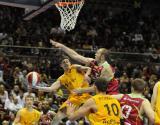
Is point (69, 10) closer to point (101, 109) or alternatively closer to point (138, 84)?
point (138, 84)

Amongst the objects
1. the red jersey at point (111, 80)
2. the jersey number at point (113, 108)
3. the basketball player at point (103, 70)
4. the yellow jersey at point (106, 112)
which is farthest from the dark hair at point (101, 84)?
the red jersey at point (111, 80)

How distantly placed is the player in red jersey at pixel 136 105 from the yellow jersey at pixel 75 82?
10.2 feet

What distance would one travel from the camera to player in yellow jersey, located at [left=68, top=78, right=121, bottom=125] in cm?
695

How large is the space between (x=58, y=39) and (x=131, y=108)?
1461cm

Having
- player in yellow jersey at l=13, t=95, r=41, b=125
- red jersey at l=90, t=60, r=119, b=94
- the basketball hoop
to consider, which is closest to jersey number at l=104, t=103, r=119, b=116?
red jersey at l=90, t=60, r=119, b=94

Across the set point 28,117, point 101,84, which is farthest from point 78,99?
point 101,84

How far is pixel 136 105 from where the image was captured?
7.29 metres

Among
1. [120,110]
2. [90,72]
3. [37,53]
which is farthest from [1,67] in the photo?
[120,110]

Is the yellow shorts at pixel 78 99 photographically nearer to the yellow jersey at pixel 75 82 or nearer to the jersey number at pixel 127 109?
the yellow jersey at pixel 75 82

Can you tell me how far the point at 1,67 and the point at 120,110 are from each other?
1045cm

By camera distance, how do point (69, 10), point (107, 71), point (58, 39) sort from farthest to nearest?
point (58, 39) < point (69, 10) < point (107, 71)

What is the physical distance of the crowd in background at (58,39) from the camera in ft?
51.8

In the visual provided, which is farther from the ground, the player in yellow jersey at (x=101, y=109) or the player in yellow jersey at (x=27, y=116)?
the player in yellow jersey at (x=101, y=109)

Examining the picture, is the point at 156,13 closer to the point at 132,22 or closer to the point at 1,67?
the point at 132,22
